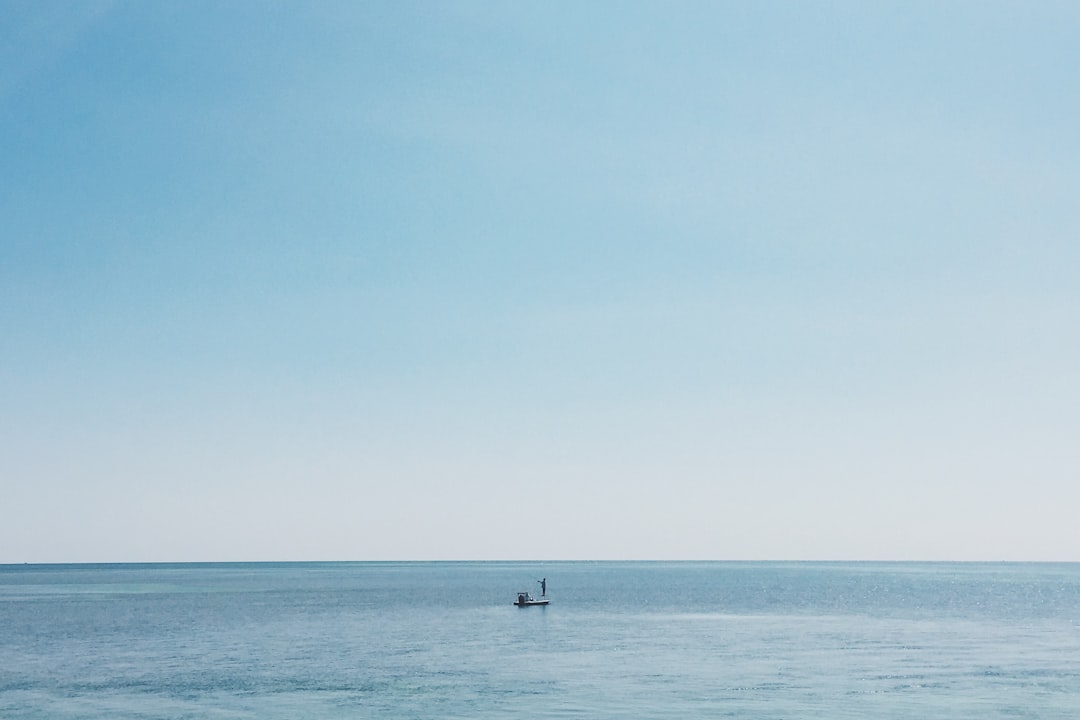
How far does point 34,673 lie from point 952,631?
204ft

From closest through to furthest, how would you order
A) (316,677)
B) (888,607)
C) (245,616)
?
(316,677), (245,616), (888,607)

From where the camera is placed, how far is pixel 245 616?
91.7 metres

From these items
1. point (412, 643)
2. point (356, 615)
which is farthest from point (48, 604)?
point (412, 643)

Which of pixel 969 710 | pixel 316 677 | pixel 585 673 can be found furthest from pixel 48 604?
pixel 969 710

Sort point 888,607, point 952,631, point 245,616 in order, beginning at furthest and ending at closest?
point 888,607
point 245,616
point 952,631

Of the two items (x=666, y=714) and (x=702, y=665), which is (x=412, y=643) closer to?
(x=702, y=665)

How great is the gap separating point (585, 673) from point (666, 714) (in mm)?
11945

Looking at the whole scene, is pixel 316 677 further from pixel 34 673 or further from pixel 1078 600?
pixel 1078 600

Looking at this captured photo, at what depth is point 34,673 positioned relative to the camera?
4994 centimetres

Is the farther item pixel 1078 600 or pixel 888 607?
pixel 1078 600

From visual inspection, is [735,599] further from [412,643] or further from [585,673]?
[585,673]

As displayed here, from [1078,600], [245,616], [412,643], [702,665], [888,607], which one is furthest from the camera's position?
[1078,600]

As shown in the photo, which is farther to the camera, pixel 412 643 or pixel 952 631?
pixel 952 631

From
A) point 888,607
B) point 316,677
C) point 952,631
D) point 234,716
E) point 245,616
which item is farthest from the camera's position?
point 888,607
